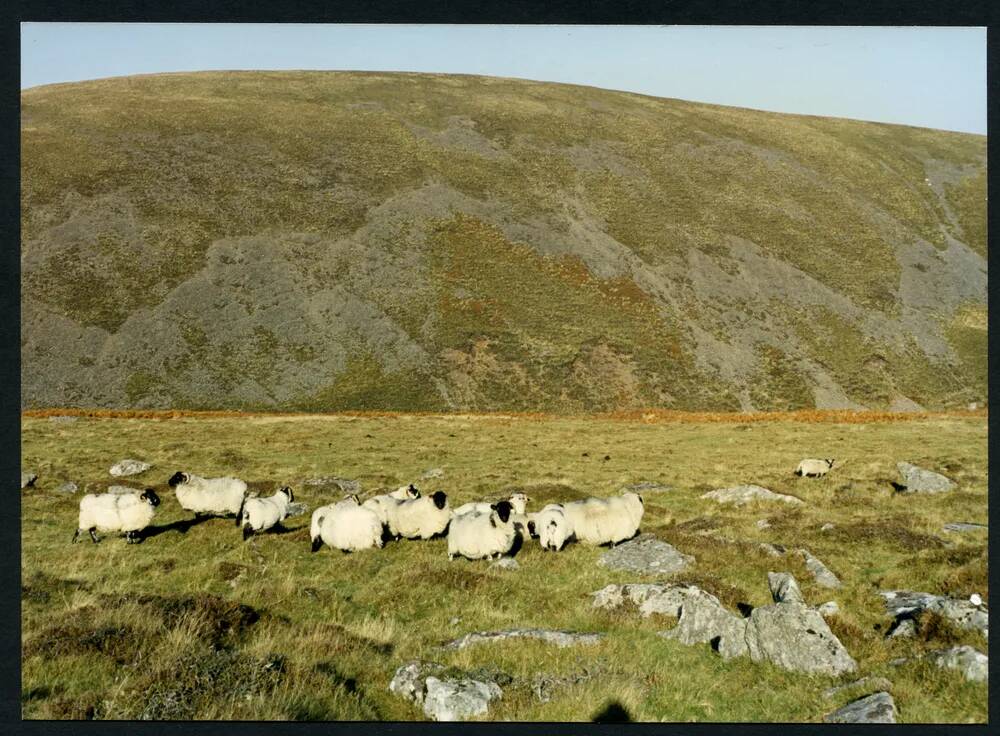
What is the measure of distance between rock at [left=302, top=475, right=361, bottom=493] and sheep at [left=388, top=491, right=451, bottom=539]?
28.5 feet

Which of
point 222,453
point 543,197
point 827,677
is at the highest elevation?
point 543,197

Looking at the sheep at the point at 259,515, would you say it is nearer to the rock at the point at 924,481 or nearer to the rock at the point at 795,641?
the rock at the point at 795,641

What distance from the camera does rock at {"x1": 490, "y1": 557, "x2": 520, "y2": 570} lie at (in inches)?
683

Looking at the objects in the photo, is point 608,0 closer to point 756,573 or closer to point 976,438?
point 756,573

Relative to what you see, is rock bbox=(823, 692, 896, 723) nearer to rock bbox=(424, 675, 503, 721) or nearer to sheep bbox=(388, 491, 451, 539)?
rock bbox=(424, 675, 503, 721)

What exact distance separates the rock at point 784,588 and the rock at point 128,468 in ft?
95.3

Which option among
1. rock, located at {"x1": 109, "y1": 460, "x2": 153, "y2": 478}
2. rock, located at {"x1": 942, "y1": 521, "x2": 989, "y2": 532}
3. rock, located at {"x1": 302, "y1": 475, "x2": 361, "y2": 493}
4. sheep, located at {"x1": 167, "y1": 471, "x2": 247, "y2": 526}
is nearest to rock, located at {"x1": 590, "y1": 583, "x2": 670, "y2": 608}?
rock, located at {"x1": 942, "y1": 521, "x2": 989, "y2": 532}

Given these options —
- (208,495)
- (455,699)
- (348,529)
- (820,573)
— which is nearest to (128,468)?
(208,495)

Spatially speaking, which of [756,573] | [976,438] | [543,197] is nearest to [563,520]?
[756,573]

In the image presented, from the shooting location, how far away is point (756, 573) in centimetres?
1639

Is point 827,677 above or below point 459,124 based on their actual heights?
below

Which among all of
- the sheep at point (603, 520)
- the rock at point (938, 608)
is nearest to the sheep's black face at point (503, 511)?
the sheep at point (603, 520)

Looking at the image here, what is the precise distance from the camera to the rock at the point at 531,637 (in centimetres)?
1170

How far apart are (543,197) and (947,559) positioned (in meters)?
103
